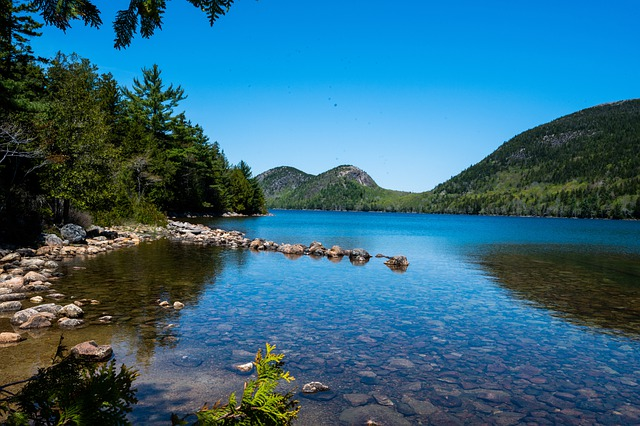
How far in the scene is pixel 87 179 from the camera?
29.7 meters

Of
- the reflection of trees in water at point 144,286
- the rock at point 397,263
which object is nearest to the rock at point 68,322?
the reflection of trees in water at point 144,286

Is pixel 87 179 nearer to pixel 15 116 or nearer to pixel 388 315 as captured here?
pixel 15 116

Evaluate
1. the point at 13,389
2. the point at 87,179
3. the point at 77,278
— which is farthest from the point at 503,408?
the point at 87,179

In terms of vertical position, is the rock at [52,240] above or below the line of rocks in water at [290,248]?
above

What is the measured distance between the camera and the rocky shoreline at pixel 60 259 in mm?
11570

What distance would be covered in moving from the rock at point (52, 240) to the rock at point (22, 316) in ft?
56.7

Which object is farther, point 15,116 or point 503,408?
point 15,116

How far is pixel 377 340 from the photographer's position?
11.7 m

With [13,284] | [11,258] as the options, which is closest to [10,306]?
[13,284]

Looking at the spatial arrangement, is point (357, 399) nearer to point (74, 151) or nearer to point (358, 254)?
point (358, 254)

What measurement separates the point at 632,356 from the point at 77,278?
21.6 meters

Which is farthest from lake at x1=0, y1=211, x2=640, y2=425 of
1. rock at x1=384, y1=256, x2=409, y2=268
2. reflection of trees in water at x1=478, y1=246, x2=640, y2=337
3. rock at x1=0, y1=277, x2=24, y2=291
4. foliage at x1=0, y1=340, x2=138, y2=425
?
rock at x1=384, y1=256, x2=409, y2=268

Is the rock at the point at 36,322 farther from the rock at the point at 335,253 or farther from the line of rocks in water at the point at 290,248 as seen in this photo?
the rock at the point at 335,253

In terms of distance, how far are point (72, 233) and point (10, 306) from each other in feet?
61.3
